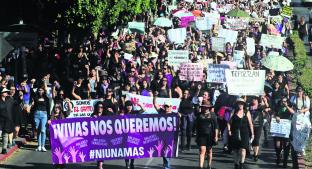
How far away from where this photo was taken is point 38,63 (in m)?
29.3

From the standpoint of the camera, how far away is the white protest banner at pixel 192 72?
86.0 feet

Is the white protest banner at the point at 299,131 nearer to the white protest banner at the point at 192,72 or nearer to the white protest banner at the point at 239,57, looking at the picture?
the white protest banner at the point at 192,72

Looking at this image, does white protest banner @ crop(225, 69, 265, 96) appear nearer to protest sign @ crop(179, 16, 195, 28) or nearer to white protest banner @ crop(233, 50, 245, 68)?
white protest banner @ crop(233, 50, 245, 68)

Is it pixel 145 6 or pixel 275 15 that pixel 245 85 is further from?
pixel 275 15

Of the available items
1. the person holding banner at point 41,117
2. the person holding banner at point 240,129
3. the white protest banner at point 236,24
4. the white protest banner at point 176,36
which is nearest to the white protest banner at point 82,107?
the person holding banner at point 41,117

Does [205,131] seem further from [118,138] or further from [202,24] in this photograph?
[202,24]

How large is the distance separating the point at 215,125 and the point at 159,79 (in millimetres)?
6143

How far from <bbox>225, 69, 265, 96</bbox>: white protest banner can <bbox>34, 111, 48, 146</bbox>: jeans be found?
5.09 metres

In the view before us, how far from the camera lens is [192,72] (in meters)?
26.4

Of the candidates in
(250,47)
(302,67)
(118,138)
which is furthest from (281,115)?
(302,67)

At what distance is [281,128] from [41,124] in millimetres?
6027

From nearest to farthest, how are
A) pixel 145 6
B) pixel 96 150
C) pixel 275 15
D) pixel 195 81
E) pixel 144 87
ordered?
1. pixel 96 150
2. pixel 144 87
3. pixel 195 81
4. pixel 145 6
5. pixel 275 15

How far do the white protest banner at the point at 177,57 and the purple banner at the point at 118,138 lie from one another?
9.70 m

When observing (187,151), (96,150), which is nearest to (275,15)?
(187,151)
